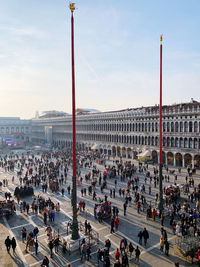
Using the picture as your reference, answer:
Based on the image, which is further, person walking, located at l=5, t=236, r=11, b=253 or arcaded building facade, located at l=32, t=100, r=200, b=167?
arcaded building facade, located at l=32, t=100, r=200, b=167

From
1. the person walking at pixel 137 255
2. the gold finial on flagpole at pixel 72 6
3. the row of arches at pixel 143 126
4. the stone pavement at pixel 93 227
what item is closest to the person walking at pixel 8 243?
the stone pavement at pixel 93 227

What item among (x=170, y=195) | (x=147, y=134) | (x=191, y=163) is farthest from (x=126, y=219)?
(x=147, y=134)

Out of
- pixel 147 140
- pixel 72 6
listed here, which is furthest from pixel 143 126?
pixel 72 6

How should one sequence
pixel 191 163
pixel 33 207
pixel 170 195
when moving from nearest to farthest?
pixel 33 207 < pixel 170 195 < pixel 191 163

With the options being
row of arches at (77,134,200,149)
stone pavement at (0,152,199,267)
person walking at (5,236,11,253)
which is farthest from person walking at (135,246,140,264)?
row of arches at (77,134,200,149)

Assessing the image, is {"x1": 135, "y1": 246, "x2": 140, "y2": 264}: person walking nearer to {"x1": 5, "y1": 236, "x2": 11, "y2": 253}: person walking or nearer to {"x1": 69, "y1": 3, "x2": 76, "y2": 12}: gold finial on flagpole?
{"x1": 5, "y1": 236, "x2": 11, "y2": 253}: person walking

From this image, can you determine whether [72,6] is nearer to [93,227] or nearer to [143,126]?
[93,227]

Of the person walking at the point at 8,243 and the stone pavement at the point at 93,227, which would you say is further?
the person walking at the point at 8,243

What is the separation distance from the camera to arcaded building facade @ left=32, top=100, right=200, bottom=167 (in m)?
42.2

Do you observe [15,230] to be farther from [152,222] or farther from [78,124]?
[78,124]

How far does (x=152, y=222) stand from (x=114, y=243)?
185 inches

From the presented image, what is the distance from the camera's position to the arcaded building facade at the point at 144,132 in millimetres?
42250

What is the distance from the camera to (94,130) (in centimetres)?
7200

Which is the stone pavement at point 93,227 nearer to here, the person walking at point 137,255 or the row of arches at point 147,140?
the person walking at point 137,255
